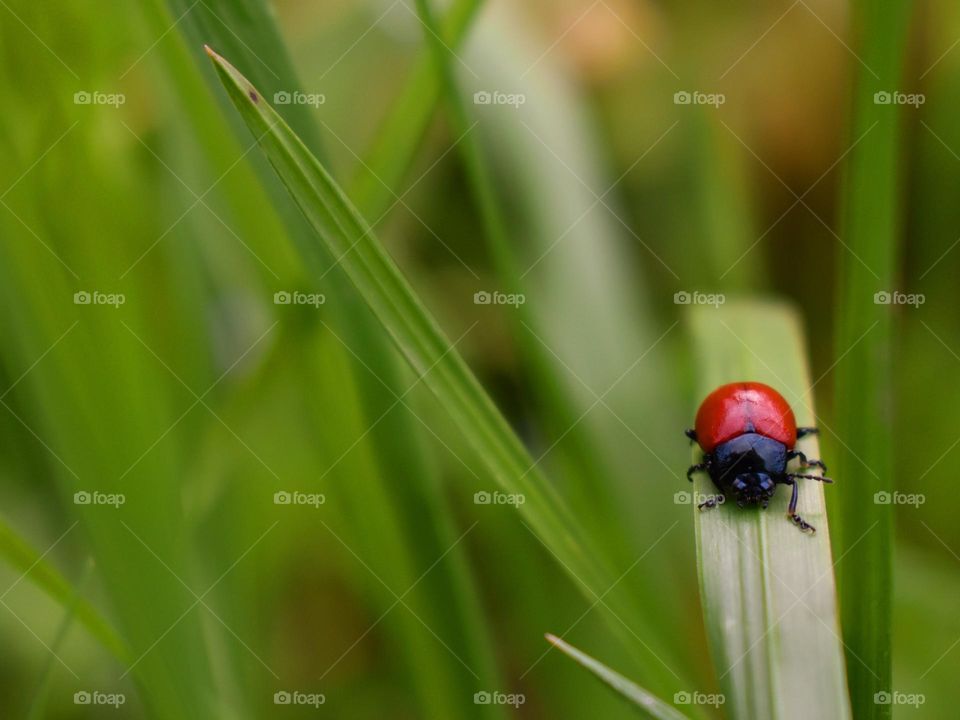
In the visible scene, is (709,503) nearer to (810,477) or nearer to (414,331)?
(810,477)

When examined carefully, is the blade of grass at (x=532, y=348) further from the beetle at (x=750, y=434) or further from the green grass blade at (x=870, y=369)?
the green grass blade at (x=870, y=369)

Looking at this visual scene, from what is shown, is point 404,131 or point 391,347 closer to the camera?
point 391,347

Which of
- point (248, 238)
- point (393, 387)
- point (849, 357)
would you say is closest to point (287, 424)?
point (248, 238)

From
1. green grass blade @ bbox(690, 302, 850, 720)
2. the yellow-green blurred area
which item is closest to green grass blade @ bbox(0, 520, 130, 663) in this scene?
the yellow-green blurred area

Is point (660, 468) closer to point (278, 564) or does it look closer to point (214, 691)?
point (278, 564)

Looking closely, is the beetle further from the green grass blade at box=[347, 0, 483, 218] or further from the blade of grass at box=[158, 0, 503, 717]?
the green grass blade at box=[347, 0, 483, 218]

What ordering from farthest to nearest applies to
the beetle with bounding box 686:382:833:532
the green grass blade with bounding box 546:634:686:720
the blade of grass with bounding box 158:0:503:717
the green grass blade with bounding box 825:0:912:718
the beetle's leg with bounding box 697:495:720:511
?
the beetle with bounding box 686:382:833:532 → the beetle's leg with bounding box 697:495:720:511 → the blade of grass with bounding box 158:0:503:717 → the green grass blade with bounding box 825:0:912:718 → the green grass blade with bounding box 546:634:686:720

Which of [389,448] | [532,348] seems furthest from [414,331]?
[532,348]
